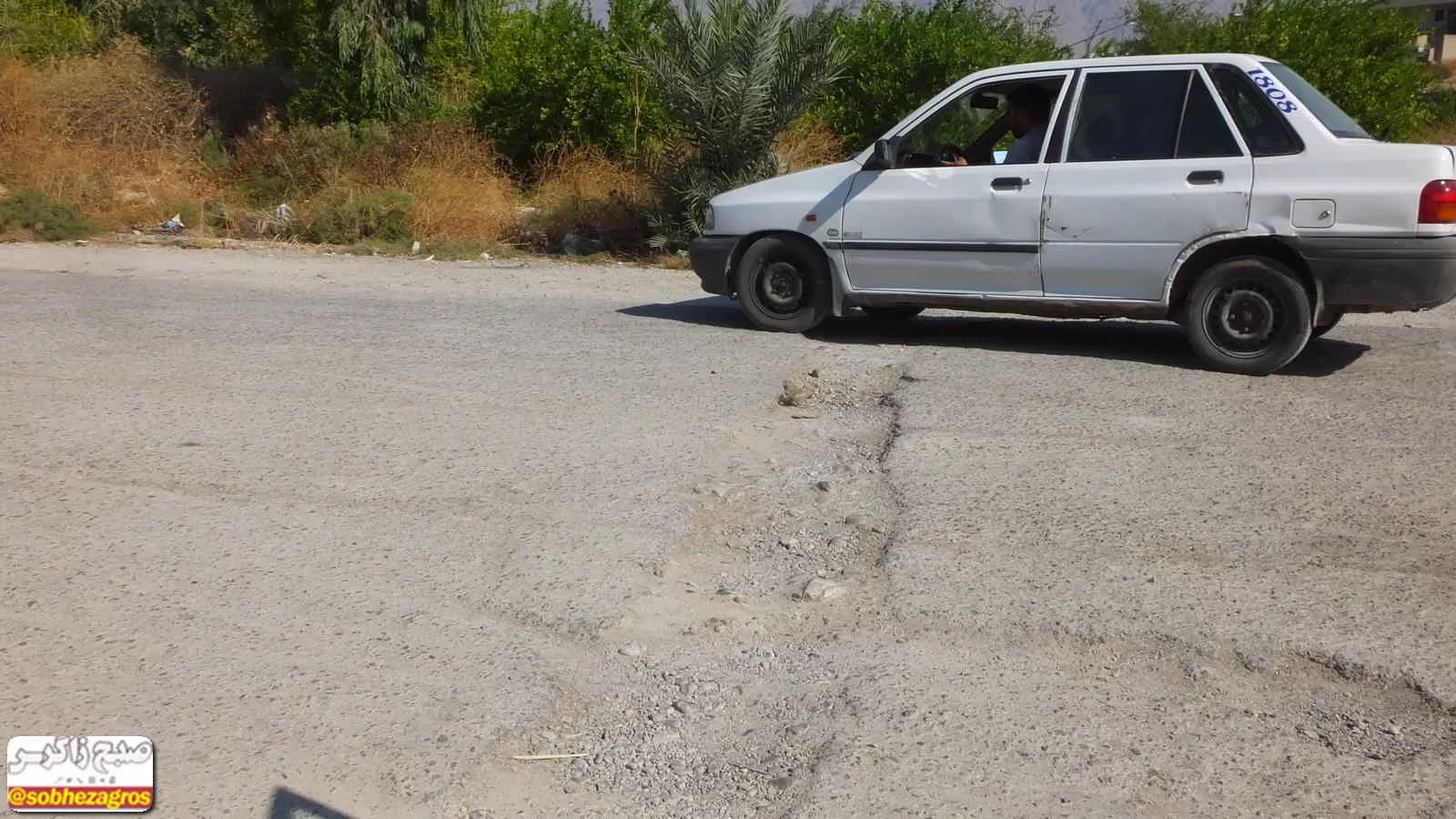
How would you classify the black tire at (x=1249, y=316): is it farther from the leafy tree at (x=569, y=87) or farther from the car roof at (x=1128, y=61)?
the leafy tree at (x=569, y=87)

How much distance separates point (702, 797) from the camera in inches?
128

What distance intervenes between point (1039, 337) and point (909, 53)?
9.20 metres

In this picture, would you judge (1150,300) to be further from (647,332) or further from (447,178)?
(447,178)

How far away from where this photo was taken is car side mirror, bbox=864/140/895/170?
842 centimetres

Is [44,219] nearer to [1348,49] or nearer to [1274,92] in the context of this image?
[1274,92]

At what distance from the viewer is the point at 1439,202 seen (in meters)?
7.00

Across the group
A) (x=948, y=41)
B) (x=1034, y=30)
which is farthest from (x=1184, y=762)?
(x=1034, y=30)

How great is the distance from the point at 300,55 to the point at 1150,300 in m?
17.1

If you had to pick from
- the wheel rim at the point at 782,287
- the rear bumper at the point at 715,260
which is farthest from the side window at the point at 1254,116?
the rear bumper at the point at 715,260

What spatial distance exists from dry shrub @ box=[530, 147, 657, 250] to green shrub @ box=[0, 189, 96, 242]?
512 centimetres

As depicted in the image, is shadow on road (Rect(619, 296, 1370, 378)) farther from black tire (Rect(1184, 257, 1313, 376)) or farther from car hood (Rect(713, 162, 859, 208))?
car hood (Rect(713, 162, 859, 208))

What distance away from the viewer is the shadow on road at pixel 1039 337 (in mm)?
8250

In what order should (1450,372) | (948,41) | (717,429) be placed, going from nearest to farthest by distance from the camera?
1. (717,429)
2. (1450,372)
3. (948,41)

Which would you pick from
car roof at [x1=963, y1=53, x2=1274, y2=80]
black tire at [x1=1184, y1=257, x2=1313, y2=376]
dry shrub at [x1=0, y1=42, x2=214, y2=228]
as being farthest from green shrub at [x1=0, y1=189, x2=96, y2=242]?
black tire at [x1=1184, y1=257, x2=1313, y2=376]
